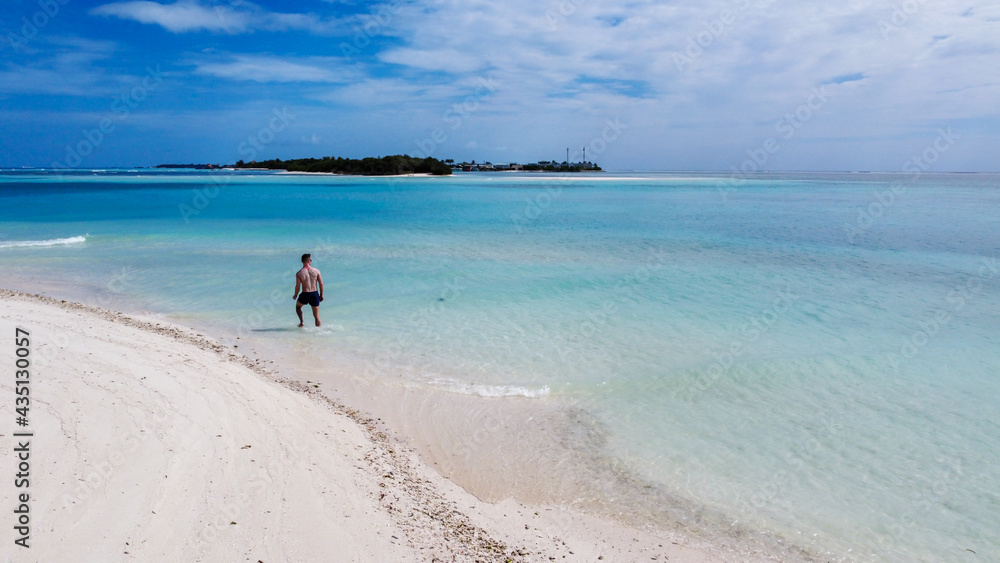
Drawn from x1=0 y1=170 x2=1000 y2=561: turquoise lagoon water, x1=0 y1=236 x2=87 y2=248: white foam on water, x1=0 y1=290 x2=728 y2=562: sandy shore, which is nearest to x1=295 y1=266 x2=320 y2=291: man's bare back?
x1=0 y1=170 x2=1000 y2=561: turquoise lagoon water

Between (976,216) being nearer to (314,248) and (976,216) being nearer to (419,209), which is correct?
(419,209)

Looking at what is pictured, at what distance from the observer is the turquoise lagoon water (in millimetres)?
5930

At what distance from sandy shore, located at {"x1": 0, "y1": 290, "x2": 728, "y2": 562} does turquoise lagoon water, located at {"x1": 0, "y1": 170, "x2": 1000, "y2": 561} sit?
5.42 feet

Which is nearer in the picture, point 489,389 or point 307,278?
point 489,389

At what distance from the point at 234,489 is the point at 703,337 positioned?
861cm

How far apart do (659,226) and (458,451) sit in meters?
27.0

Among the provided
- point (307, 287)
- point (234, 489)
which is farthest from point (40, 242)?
point (234, 489)

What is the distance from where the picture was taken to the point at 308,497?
485 cm

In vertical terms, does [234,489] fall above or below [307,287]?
below

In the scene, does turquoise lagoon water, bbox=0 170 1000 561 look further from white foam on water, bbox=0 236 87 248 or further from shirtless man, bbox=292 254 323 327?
shirtless man, bbox=292 254 323 327

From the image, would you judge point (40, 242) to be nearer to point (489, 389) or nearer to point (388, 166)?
point (489, 389)

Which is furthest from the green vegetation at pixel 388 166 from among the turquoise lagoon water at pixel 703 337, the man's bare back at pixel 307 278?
A: the man's bare back at pixel 307 278

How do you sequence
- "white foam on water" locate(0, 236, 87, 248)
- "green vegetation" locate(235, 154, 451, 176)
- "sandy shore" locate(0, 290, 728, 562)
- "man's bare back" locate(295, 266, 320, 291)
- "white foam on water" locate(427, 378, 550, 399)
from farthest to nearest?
1. "green vegetation" locate(235, 154, 451, 176)
2. "white foam on water" locate(0, 236, 87, 248)
3. "man's bare back" locate(295, 266, 320, 291)
4. "white foam on water" locate(427, 378, 550, 399)
5. "sandy shore" locate(0, 290, 728, 562)

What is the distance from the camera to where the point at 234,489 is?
189 inches
